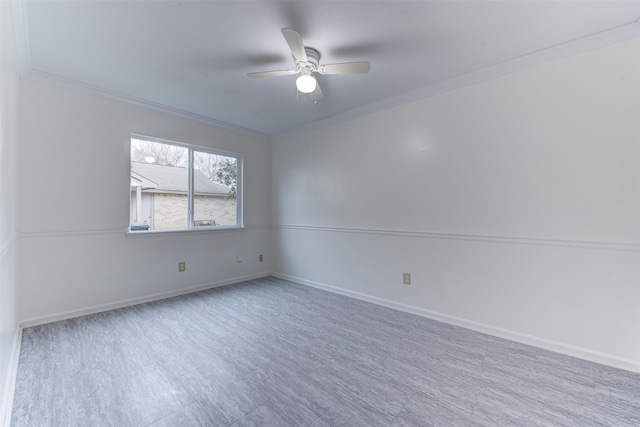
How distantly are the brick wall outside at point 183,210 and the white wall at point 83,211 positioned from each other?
0.21 meters

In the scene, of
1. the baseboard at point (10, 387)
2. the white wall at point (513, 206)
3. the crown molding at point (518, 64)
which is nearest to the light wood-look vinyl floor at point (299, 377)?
the baseboard at point (10, 387)

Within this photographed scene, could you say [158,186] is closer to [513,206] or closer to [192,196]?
[192,196]

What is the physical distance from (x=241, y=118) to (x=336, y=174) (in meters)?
1.56

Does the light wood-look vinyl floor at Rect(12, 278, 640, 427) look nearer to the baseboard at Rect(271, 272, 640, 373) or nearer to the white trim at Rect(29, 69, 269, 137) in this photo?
the baseboard at Rect(271, 272, 640, 373)

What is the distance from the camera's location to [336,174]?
11.9 ft

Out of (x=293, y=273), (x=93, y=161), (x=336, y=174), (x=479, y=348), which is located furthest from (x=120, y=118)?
(x=479, y=348)

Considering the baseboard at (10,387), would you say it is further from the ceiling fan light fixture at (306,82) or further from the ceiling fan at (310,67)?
the ceiling fan light fixture at (306,82)

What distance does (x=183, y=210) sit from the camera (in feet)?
11.8

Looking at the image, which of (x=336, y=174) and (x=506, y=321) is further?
(x=336, y=174)

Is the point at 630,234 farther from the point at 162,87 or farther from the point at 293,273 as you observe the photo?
the point at 162,87

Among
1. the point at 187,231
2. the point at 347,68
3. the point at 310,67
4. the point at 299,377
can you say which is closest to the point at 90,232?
the point at 187,231

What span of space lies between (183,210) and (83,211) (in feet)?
3.41

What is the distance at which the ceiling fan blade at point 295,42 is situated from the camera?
5.32 feet

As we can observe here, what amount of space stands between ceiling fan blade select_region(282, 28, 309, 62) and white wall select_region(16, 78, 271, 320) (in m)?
2.32
